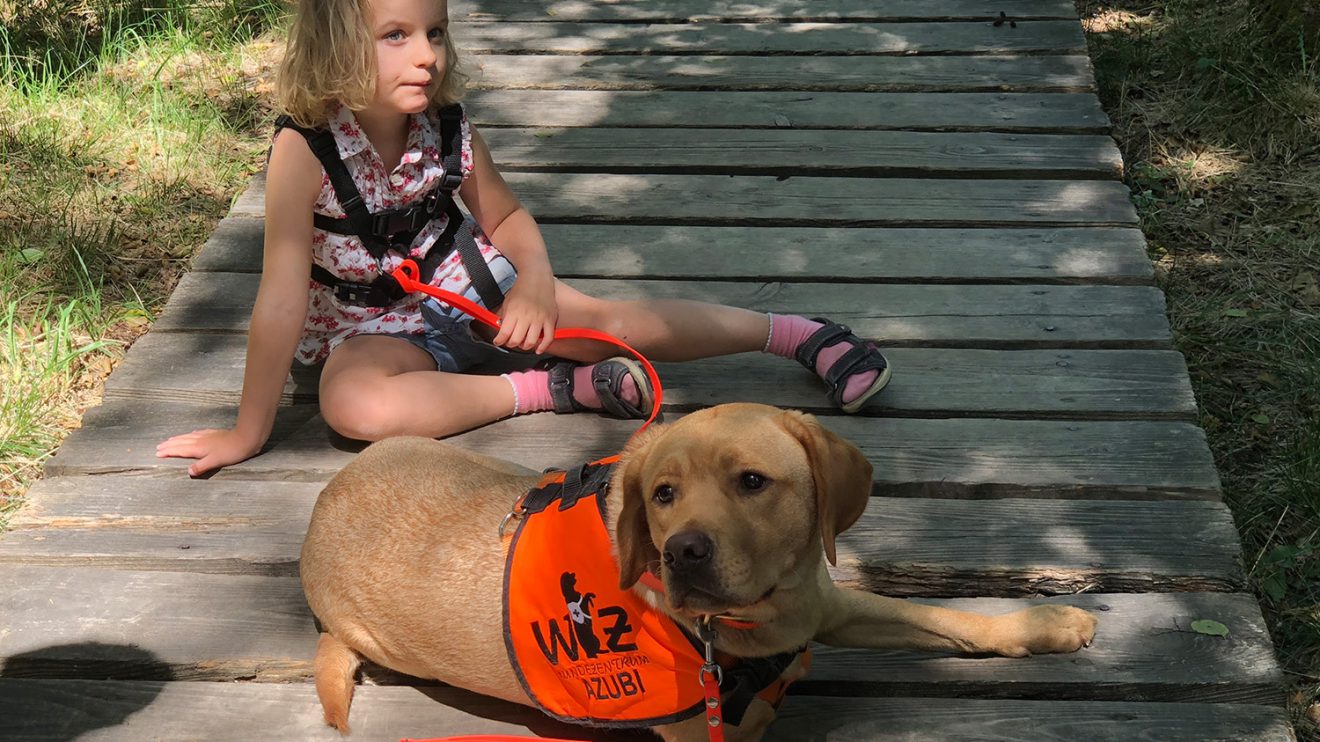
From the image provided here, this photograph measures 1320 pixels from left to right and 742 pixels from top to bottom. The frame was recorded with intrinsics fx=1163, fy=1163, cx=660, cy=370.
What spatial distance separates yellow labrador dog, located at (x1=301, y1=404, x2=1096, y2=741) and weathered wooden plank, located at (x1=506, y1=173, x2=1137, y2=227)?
186 centimetres

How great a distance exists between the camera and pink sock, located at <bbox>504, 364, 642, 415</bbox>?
144 inches

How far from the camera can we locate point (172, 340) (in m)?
4.09

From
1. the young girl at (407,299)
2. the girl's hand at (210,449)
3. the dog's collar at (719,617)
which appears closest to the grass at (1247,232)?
the young girl at (407,299)

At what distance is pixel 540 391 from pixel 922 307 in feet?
4.55

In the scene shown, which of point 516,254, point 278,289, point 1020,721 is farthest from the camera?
point 516,254

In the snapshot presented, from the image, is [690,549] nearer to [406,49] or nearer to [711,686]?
[711,686]

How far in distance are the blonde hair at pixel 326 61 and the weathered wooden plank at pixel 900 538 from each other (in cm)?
113

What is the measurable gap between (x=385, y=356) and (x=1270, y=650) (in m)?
2.57

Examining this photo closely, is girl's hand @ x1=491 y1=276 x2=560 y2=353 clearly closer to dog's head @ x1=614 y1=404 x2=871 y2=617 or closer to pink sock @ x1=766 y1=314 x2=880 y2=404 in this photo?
pink sock @ x1=766 y1=314 x2=880 y2=404

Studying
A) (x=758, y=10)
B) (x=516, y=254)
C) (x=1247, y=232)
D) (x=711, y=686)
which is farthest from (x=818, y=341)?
(x=758, y=10)

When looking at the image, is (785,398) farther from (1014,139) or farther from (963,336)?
(1014,139)

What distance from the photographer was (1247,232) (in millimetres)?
4801

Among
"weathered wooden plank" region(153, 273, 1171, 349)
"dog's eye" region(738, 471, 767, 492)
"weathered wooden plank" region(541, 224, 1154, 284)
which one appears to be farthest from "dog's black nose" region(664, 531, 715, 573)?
"weathered wooden plank" region(541, 224, 1154, 284)

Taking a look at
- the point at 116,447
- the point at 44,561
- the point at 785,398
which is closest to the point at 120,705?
the point at 44,561
